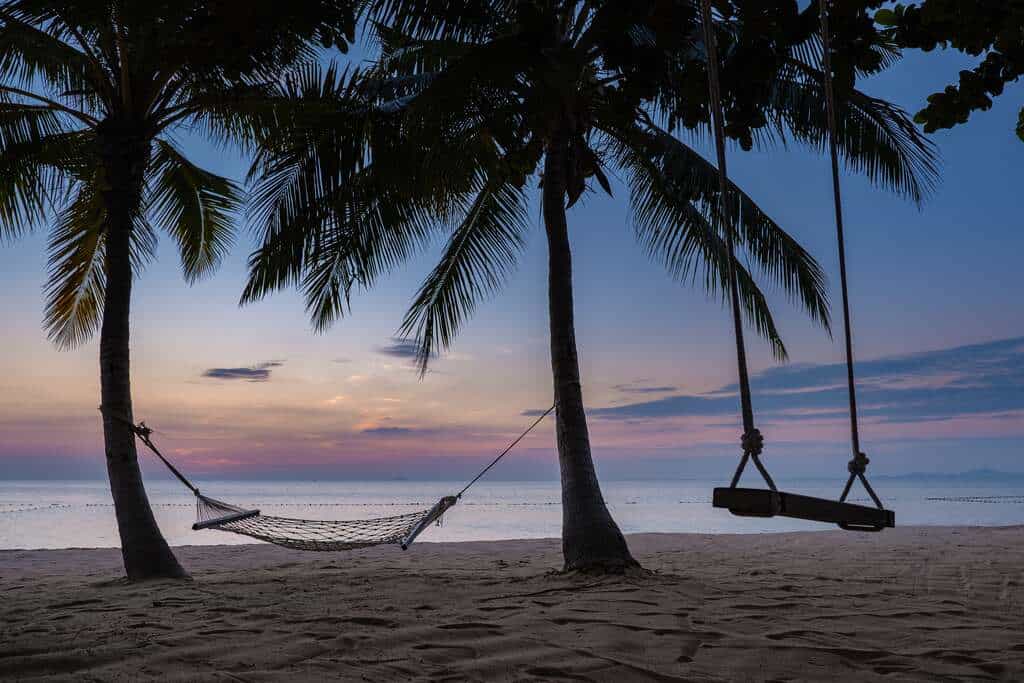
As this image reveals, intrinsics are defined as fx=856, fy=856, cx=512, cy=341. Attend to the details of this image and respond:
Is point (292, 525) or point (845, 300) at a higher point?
point (845, 300)

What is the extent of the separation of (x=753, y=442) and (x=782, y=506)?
23 centimetres

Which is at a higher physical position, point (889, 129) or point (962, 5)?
point (889, 129)

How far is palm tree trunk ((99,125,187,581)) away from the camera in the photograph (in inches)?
230

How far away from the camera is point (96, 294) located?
792cm

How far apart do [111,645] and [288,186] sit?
3.42 metres

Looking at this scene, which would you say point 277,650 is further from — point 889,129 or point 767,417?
point 767,417

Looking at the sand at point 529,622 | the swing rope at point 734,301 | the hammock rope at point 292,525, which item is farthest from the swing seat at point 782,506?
the hammock rope at point 292,525

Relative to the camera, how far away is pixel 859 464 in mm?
2865

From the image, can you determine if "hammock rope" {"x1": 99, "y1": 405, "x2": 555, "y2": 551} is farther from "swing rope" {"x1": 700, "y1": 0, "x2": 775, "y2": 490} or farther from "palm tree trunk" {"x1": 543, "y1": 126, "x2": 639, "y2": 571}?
"swing rope" {"x1": 700, "y1": 0, "x2": 775, "y2": 490}

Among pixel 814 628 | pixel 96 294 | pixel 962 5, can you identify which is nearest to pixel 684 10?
pixel 962 5

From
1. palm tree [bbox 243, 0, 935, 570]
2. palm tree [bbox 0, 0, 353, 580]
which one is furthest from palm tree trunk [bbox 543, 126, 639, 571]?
palm tree [bbox 0, 0, 353, 580]

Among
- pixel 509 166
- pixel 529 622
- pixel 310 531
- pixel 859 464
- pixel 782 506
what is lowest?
pixel 529 622

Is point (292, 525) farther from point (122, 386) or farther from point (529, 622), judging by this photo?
point (529, 622)

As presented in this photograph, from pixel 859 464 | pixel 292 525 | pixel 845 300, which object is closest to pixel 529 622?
pixel 859 464
